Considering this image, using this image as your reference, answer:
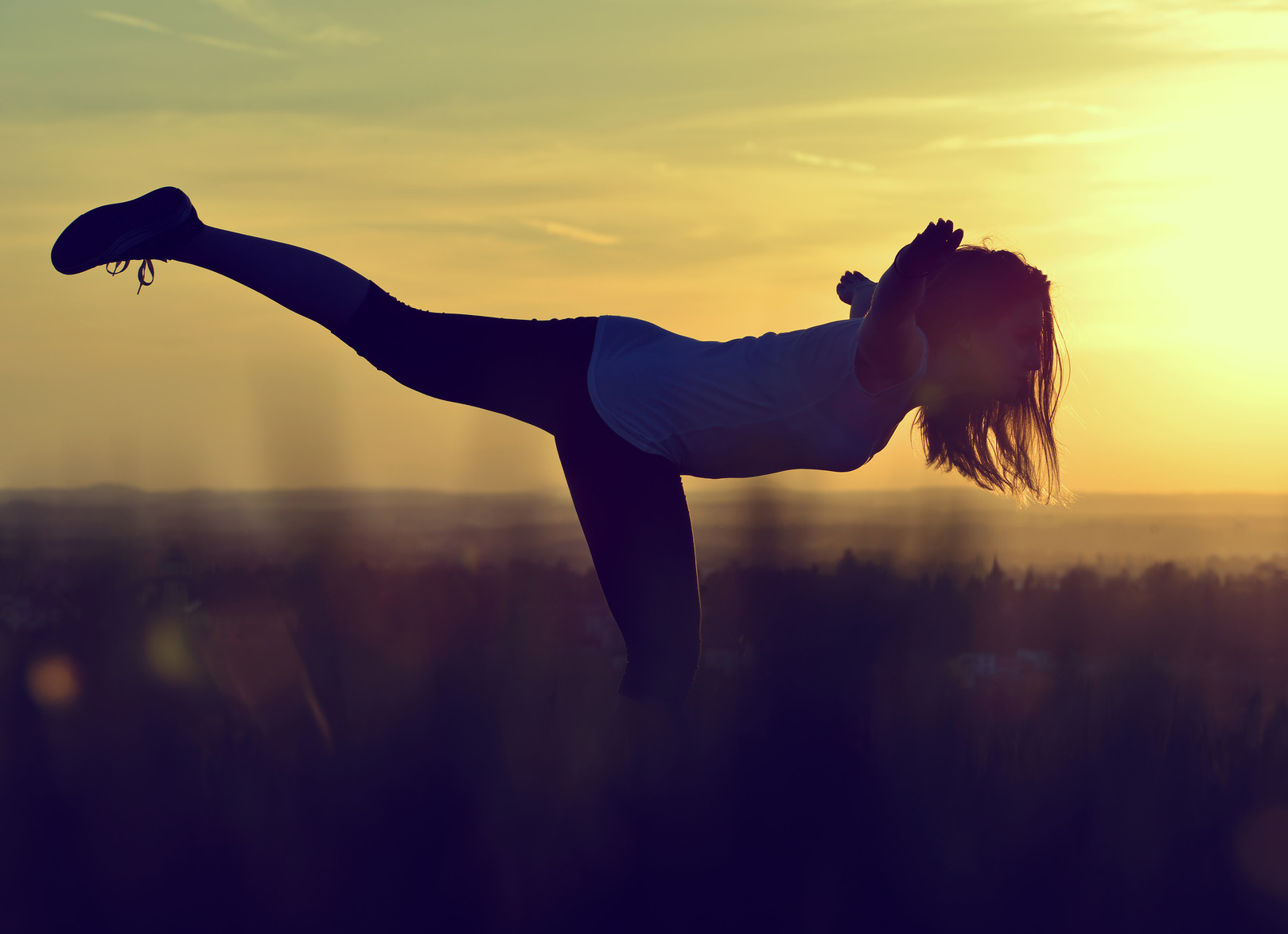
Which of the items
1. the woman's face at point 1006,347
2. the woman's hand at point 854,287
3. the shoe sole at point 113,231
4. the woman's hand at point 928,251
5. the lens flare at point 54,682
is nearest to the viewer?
the woman's hand at point 928,251

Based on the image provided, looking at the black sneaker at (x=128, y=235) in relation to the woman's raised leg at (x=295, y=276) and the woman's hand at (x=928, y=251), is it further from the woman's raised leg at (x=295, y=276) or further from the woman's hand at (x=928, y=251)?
the woman's hand at (x=928, y=251)

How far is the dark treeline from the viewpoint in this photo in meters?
3.58

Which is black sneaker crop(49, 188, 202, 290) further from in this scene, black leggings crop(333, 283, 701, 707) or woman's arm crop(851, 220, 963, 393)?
woman's arm crop(851, 220, 963, 393)

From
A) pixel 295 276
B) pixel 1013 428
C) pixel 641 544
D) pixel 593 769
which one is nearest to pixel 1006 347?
pixel 1013 428

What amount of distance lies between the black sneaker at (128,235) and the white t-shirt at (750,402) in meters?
1.92

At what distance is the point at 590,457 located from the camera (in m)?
3.73

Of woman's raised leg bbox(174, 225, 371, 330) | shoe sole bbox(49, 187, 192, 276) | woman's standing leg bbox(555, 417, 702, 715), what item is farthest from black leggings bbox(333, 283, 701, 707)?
shoe sole bbox(49, 187, 192, 276)

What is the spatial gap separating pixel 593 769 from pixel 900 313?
2.17 meters

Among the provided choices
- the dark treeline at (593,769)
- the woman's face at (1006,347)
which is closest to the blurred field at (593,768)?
the dark treeline at (593,769)

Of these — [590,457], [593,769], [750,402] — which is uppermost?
[750,402]

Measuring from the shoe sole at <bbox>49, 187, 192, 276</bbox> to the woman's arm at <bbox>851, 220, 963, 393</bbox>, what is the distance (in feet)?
9.46

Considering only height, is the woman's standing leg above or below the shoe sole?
below

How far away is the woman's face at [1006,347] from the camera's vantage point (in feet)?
12.9

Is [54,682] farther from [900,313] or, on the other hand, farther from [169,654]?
[900,313]
